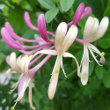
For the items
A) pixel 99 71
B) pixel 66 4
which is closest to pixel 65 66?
pixel 99 71

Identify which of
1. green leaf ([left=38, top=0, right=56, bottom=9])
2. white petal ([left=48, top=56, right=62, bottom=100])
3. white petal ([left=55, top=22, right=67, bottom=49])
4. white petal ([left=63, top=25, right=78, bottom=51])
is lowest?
white petal ([left=48, top=56, right=62, bottom=100])

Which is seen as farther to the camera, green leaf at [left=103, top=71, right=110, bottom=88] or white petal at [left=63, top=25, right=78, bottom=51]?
green leaf at [left=103, top=71, right=110, bottom=88]

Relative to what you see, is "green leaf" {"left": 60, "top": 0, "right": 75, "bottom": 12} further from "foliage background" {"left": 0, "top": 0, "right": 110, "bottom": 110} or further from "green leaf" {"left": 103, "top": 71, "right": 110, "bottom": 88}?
"green leaf" {"left": 103, "top": 71, "right": 110, "bottom": 88}

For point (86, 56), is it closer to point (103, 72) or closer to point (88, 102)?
point (103, 72)

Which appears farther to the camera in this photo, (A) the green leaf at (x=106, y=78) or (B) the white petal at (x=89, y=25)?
(A) the green leaf at (x=106, y=78)

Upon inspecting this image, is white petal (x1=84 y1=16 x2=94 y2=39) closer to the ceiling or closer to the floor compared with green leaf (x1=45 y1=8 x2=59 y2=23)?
closer to the floor

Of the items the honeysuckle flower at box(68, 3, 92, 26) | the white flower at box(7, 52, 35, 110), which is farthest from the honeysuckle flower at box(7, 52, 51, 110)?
the honeysuckle flower at box(68, 3, 92, 26)

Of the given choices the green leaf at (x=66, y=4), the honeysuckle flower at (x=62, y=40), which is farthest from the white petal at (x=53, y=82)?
the green leaf at (x=66, y=4)

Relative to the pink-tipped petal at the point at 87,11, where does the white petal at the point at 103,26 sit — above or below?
below

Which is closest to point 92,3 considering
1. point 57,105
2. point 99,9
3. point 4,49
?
point 99,9

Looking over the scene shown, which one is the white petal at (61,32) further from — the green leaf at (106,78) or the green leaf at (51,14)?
the green leaf at (106,78)
